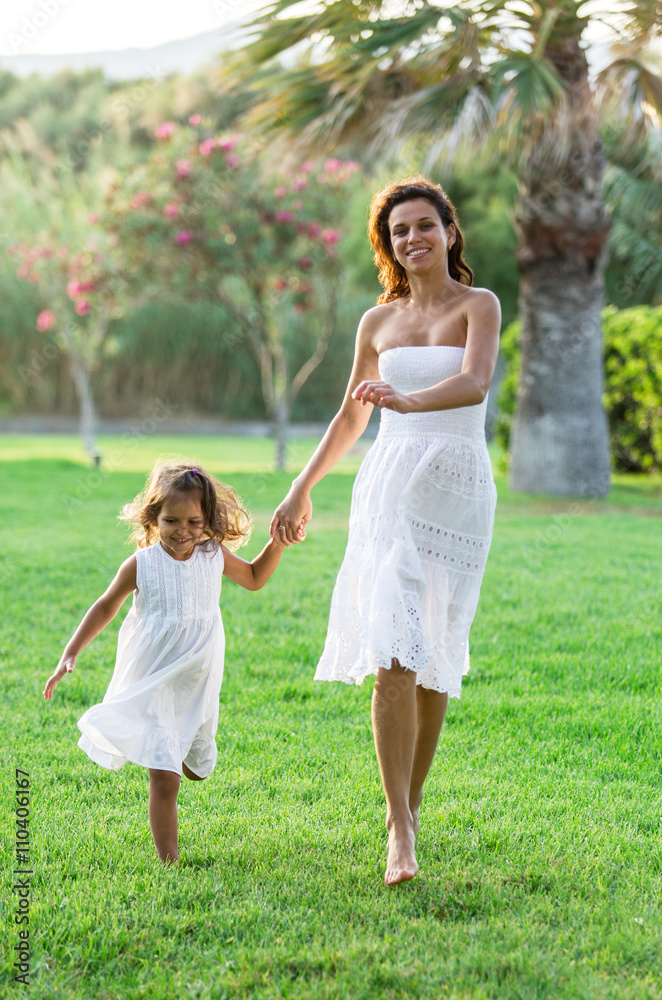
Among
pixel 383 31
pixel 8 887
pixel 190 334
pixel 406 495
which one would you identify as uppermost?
pixel 383 31

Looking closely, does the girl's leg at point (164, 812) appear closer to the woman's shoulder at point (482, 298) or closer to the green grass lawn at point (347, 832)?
the green grass lawn at point (347, 832)

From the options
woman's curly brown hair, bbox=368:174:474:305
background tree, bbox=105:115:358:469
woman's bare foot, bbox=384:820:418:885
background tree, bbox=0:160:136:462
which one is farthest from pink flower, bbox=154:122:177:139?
woman's bare foot, bbox=384:820:418:885

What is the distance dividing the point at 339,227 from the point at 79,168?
54.1 ft

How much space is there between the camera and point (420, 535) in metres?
2.46

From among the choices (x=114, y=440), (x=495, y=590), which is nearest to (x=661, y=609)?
(x=495, y=590)

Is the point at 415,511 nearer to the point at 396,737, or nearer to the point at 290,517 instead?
the point at 290,517

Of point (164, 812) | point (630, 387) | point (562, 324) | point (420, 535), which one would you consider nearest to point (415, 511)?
point (420, 535)

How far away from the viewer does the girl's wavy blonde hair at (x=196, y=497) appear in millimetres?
2516

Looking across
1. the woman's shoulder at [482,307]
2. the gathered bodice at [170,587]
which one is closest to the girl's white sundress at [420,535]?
the woman's shoulder at [482,307]

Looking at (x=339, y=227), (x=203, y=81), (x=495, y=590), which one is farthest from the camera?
(x=203, y=81)

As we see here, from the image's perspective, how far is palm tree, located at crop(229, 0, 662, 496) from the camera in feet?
25.1

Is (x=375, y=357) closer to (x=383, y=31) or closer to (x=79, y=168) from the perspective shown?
(x=383, y=31)

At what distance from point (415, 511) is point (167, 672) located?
28.9 inches

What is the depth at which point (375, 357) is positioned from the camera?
2.76m
